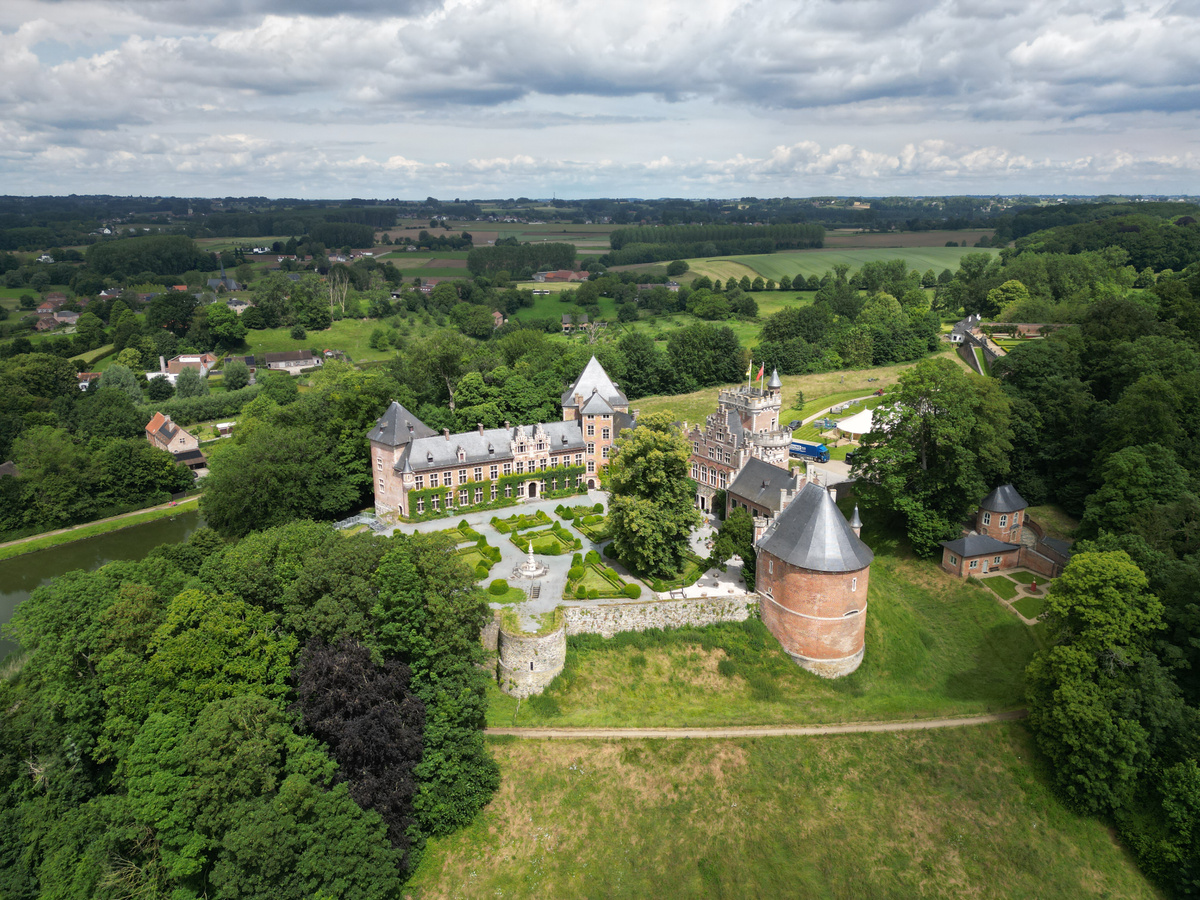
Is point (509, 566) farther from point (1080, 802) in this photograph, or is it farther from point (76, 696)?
point (1080, 802)

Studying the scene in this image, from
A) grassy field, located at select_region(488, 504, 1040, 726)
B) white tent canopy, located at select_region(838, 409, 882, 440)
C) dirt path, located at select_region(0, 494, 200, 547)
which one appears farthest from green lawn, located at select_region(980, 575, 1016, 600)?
dirt path, located at select_region(0, 494, 200, 547)

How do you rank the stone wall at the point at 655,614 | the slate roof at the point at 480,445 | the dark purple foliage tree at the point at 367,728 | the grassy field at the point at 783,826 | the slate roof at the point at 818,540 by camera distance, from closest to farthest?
the grassy field at the point at 783,826 < the dark purple foliage tree at the point at 367,728 < the slate roof at the point at 818,540 < the stone wall at the point at 655,614 < the slate roof at the point at 480,445

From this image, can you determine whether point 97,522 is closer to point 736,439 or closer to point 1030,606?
point 736,439

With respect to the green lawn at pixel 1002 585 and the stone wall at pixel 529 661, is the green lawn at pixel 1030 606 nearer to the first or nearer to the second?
the green lawn at pixel 1002 585

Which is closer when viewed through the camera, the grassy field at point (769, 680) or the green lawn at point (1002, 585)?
the grassy field at point (769, 680)

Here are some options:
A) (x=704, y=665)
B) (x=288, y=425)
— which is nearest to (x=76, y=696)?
(x=704, y=665)

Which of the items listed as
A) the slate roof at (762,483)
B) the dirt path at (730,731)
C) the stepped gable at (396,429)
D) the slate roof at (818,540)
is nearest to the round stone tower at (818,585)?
the slate roof at (818,540)
